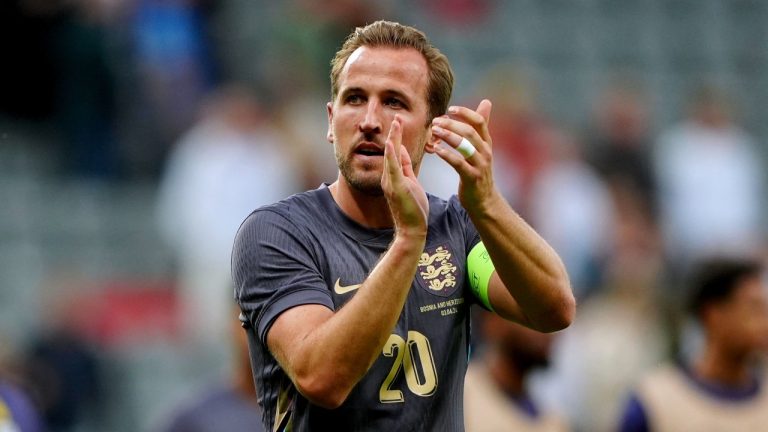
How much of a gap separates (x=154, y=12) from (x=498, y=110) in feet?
10.0

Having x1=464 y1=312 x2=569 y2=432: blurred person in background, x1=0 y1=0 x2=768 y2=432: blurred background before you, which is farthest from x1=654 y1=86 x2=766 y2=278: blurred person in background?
x1=464 y1=312 x2=569 y2=432: blurred person in background

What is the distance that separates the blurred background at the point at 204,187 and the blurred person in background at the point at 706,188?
20 mm

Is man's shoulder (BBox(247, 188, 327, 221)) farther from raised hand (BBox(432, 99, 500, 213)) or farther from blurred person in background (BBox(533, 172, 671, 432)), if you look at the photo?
blurred person in background (BBox(533, 172, 671, 432))

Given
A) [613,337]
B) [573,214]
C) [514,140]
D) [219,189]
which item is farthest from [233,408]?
[573,214]

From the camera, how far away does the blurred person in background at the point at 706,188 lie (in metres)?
13.2

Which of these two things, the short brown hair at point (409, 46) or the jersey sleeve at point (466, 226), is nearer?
the short brown hair at point (409, 46)

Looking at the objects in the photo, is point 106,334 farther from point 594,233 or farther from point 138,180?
point 594,233

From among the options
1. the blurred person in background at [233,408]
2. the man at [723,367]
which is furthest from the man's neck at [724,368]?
the blurred person in background at [233,408]

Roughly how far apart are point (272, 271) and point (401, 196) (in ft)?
1.58

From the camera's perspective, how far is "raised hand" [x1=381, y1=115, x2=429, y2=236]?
162 inches

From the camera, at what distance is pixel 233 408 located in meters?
6.96

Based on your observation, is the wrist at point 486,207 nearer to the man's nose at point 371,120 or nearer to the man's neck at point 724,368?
the man's nose at point 371,120

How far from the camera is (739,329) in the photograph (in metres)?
7.13

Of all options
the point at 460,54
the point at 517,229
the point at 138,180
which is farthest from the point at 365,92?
the point at 460,54
